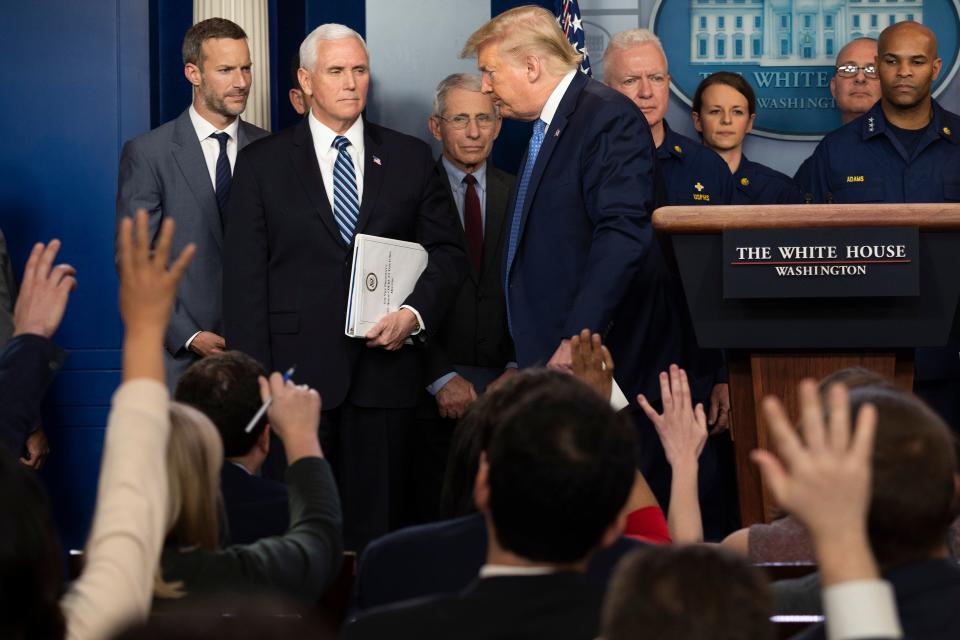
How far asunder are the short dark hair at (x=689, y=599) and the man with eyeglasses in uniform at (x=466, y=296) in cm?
374

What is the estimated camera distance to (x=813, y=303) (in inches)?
127

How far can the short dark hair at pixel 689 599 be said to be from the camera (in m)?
1.28

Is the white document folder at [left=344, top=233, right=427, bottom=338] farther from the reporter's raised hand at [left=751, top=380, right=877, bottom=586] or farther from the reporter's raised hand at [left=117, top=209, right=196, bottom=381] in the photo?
the reporter's raised hand at [left=751, top=380, right=877, bottom=586]

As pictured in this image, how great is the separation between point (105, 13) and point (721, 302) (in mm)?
3726

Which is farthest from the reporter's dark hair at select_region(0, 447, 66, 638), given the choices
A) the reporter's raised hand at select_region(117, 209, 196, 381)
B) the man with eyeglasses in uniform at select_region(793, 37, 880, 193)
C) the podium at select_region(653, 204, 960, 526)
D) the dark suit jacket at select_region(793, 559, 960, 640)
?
the man with eyeglasses in uniform at select_region(793, 37, 880, 193)

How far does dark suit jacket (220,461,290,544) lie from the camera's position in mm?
2547

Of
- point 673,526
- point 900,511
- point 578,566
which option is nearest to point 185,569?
point 578,566

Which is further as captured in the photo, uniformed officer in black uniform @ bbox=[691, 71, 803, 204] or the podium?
uniformed officer in black uniform @ bbox=[691, 71, 803, 204]

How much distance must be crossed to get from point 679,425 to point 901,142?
9.27 feet

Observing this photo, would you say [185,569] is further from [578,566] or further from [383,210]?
[383,210]

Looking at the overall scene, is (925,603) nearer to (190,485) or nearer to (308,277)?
(190,485)

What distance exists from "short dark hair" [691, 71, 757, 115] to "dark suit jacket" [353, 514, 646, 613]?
3.99 meters

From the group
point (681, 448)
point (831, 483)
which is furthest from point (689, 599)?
point (681, 448)

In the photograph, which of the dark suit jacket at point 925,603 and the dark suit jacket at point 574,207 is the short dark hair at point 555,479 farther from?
the dark suit jacket at point 574,207
